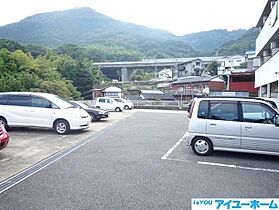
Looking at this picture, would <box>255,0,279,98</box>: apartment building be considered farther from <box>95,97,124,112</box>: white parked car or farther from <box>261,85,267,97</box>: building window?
<box>95,97,124,112</box>: white parked car

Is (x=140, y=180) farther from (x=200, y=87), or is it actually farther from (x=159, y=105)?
(x=200, y=87)

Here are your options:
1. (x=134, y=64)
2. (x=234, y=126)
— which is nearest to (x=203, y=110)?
(x=234, y=126)

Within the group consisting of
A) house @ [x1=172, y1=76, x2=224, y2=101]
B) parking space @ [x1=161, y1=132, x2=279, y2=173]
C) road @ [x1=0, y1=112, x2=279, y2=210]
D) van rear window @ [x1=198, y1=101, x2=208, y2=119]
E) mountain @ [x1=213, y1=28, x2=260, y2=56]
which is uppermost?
mountain @ [x1=213, y1=28, x2=260, y2=56]

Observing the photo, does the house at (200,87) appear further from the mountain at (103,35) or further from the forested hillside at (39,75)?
the mountain at (103,35)

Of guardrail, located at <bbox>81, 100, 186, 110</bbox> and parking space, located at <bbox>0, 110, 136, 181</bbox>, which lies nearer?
parking space, located at <bbox>0, 110, 136, 181</bbox>

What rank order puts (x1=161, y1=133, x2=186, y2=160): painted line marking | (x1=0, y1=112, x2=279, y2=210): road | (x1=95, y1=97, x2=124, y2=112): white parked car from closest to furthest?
(x1=0, y1=112, x2=279, y2=210): road → (x1=161, y1=133, x2=186, y2=160): painted line marking → (x1=95, y1=97, x2=124, y2=112): white parked car

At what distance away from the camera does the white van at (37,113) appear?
900 centimetres

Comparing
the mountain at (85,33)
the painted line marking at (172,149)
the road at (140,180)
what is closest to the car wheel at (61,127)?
the road at (140,180)

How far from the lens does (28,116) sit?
902 cm

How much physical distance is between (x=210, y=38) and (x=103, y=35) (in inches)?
2218

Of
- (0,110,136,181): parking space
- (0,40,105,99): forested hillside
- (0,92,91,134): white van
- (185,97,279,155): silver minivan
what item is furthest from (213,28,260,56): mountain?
(0,110,136,181): parking space

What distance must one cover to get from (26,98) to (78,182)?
606cm

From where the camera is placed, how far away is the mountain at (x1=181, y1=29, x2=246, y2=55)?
11656cm

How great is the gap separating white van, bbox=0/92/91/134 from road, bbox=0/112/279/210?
2629mm
